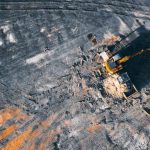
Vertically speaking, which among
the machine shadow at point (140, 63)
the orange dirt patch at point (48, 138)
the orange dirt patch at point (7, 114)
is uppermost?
the machine shadow at point (140, 63)

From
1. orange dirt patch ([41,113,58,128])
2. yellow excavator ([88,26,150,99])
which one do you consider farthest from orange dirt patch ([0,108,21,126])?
yellow excavator ([88,26,150,99])

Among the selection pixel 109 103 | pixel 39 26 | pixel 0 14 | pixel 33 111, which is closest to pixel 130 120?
pixel 109 103

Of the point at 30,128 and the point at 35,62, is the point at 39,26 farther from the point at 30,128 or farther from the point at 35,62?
the point at 30,128

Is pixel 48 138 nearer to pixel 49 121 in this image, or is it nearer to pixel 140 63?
pixel 49 121

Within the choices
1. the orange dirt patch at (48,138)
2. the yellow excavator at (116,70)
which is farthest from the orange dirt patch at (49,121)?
the yellow excavator at (116,70)

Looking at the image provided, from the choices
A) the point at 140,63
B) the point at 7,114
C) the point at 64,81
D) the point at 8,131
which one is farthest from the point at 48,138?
the point at 140,63

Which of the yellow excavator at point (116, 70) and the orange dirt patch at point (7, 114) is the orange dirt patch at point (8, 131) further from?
the yellow excavator at point (116, 70)

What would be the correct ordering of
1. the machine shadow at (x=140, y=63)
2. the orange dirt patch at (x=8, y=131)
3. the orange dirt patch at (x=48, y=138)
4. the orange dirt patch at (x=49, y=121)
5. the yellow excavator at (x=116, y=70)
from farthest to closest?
the machine shadow at (x=140, y=63), the yellow excavator at (x=116, y=70), the orange dirt patch at (x=49, y=121), the orange dirt patch at (x=8, y=131), the orange dirt patch at (x=48, y=138)

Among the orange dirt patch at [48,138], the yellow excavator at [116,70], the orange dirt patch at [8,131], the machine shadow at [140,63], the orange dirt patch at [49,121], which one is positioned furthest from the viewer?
the machine shadow at [140,63]
